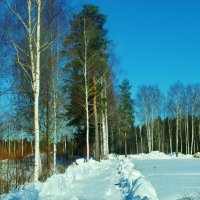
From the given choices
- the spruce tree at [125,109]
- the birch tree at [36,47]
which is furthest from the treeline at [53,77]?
the spruce tree at [125,109]

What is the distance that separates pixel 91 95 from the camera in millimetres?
27578

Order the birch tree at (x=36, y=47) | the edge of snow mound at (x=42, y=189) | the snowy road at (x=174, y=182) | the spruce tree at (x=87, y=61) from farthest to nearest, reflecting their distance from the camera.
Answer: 1. the spruce tree at (x=87, y=61)
2. the birch tree at (x=36, y=47)
3. the edge of snow mound at (x=42, y=189)
4. the snowy road at (x=174, y=182)

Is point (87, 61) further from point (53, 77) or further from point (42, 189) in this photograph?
point (42, 189)

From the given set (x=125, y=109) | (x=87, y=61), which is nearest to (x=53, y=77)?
(x=87, y=61)

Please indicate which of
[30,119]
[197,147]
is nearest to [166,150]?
[197,147]

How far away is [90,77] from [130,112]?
30784 mm

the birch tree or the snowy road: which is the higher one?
the birch tree

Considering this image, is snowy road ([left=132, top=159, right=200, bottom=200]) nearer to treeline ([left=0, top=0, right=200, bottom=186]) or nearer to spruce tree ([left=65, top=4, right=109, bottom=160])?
treeline ([left=0, top=0, right=200, bottom=186])

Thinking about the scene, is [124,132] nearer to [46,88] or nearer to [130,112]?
[130,112]

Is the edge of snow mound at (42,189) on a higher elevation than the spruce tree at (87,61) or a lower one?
lower

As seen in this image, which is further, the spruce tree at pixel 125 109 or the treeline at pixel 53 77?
the spruce tree at pixel 125 109

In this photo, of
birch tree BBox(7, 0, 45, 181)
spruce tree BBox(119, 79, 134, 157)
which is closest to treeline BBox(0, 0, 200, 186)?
birch tree BBox(7, 0, 45, 181)

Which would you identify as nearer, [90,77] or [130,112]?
[90,77]

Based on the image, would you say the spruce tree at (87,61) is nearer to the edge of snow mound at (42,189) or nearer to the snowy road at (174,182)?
the snowy road at (174,182)
